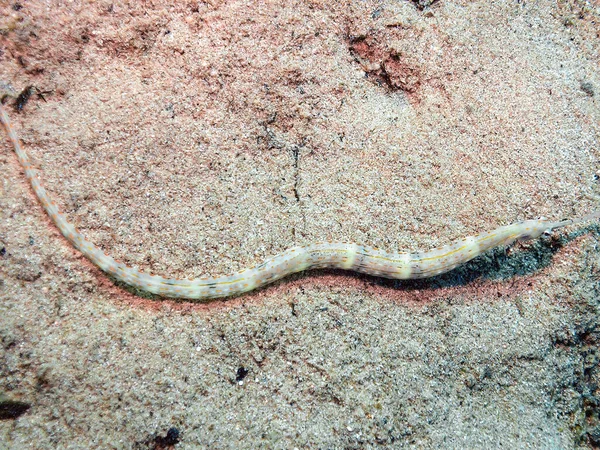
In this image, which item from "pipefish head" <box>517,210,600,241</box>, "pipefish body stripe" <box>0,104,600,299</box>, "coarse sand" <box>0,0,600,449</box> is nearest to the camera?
"coarse sand" <box>0,0,600,449</box>

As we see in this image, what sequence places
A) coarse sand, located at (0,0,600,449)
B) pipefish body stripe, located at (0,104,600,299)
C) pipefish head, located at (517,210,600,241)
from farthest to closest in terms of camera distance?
1. pipefish head, located at (517,210,600,241)
2. pipefish body stripe, located at (0,104,600,299)
3. coarse sand, located at (0,0,600,449)

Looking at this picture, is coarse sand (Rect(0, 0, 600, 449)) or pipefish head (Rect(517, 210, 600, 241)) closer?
coarse sand (Rect(0, 0, 600, 449))

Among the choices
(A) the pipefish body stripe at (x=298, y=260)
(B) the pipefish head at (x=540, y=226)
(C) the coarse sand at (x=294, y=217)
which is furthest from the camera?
(B) the pipefish head at (x=540, y=226)

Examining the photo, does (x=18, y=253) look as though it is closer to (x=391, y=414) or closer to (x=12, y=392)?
(x=12, y=392)

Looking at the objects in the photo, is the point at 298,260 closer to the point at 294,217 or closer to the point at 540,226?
the point at 294,217

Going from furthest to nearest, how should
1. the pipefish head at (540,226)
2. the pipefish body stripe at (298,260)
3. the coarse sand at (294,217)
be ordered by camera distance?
the pipefish head at (540,226)
the pipefish body stripe at (298,260)
the coarse sand at (294,217)
